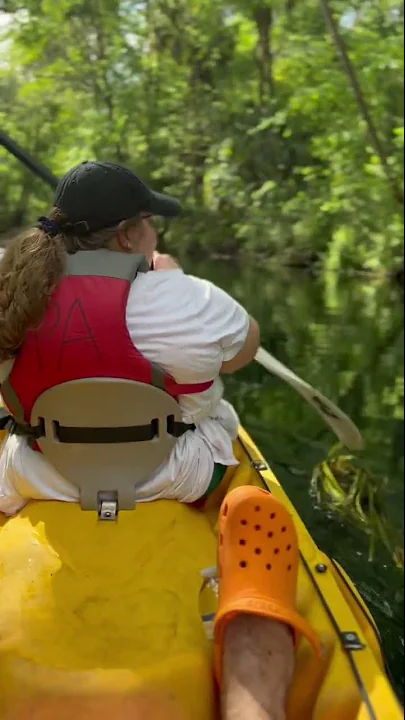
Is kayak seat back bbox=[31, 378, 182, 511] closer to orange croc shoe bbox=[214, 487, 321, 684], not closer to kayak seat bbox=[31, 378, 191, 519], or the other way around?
kayak seat bbox=[31, 378, 191, 519]

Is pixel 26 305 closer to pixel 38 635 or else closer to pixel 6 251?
pixel 6 251

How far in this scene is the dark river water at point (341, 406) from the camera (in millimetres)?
2824

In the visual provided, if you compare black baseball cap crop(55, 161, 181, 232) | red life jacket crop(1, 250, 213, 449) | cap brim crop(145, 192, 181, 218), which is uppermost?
black baseball cap crop(55, 161, 181, 232)

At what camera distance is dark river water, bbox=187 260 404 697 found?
2.82 m

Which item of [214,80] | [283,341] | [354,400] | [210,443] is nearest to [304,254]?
[214,80]

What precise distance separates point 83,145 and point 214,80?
3301 millimetres

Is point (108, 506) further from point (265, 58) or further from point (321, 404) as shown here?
point (265, 58)

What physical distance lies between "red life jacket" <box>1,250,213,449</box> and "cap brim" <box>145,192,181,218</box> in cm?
24

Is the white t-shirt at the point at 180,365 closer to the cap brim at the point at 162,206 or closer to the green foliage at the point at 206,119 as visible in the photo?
the cap brim at the point at 162,206

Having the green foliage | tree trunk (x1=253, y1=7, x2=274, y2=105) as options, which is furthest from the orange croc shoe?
tree trunk (x1=253, y1=7, x2=274, y2=105)

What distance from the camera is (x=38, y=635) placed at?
1.33 meters

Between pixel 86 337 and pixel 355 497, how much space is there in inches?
80.8

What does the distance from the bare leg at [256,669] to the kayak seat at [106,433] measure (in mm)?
374

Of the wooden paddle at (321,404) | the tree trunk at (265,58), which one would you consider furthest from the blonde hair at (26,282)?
the tree trunk at (265,58)
